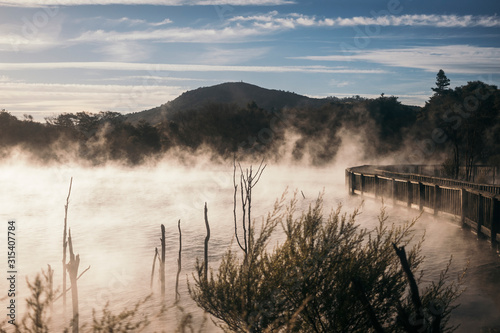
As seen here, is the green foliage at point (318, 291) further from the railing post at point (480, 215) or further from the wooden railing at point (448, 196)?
the railing post at point (480, 215)

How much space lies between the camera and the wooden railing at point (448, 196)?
12.0m

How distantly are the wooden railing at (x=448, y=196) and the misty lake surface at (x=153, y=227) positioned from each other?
0.44 metres

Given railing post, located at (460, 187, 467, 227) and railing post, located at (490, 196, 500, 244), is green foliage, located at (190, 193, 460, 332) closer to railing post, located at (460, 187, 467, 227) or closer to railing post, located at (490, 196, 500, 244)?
railing post, located at (490, 196, 500, 244)

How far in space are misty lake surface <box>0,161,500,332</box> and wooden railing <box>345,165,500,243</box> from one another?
0.44 metres

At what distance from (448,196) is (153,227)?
1693 centimetres

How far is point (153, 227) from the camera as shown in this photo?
27250 mm

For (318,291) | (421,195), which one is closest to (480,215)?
(421,195)

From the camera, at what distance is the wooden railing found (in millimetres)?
11984

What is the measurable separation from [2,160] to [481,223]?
72.7 meters

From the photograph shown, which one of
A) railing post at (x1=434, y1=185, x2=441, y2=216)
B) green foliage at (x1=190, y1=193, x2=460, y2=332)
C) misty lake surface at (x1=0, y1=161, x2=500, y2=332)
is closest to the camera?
green foliage at (x1=190, y1=193, x2=460, y2=332)

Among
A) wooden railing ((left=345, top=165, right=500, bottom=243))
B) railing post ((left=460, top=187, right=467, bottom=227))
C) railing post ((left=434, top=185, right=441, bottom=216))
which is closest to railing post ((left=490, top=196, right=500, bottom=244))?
wooden railing ((left=345, top=165, right=500, bottom=243))

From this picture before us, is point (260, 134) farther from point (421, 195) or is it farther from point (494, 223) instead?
point (494, 223)

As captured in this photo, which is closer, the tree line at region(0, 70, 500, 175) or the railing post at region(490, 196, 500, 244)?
the railing post at region(490, 196, 500, 244)

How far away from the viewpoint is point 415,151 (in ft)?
162
